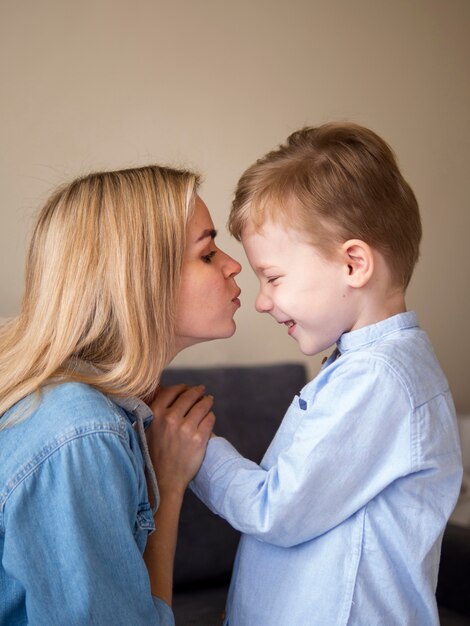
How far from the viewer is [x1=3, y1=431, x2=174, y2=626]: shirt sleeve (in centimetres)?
111

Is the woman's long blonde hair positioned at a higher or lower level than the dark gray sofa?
higher

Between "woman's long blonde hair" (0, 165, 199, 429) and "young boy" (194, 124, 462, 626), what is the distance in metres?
0.17

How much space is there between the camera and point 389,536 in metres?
1.27

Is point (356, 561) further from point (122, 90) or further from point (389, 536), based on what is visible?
point (122, 90)

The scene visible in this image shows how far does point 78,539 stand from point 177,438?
0.40 metres

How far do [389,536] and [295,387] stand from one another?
109 cm

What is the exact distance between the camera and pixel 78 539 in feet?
3.66

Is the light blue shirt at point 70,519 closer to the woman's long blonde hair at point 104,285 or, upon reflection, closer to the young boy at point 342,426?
the woman's long blonde hair at point 104,285

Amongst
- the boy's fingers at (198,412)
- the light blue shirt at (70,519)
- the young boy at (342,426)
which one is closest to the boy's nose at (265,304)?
the young boy at (342,426)

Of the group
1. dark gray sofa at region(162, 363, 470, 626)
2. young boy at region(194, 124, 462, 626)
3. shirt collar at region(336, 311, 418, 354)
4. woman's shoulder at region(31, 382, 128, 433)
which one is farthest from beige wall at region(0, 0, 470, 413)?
shirt collar at region(336, 311, 418, 354)

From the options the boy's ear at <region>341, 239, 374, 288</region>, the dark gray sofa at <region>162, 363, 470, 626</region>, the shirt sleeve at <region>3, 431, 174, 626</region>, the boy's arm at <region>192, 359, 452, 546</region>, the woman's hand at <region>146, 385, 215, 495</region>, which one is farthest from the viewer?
the dark gray sofa at <region>162, 363, 470, 626</region>

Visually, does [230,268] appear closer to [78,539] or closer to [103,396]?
[103,396]

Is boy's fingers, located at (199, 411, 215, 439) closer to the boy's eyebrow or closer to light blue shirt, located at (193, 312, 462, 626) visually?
light blue shirt, located at (193, 312, 462, 626)

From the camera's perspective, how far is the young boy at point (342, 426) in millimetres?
1244
